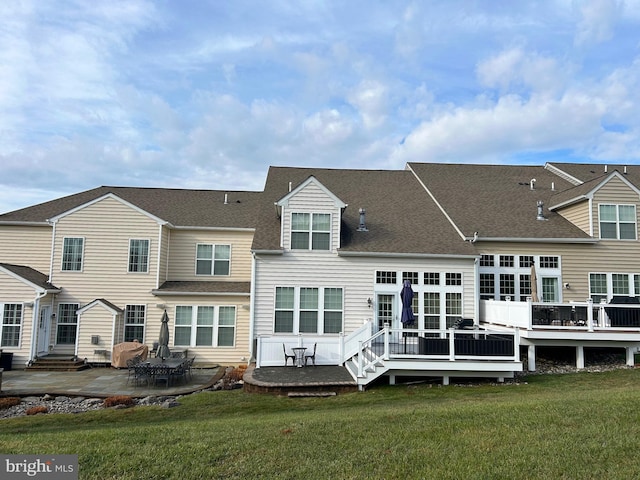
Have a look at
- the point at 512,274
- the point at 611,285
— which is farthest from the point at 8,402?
the point at 611,285

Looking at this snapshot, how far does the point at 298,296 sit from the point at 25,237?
1254cm

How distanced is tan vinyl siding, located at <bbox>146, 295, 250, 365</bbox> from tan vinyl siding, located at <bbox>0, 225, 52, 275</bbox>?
18.8 feet

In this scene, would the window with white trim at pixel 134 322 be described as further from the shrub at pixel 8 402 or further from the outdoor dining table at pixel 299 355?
the outdoor dining table at pixel 299 355

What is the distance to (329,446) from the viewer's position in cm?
654

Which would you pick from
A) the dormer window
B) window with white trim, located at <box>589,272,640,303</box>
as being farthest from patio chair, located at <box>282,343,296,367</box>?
window with white trim, located at <box>589,272,640,303</box>

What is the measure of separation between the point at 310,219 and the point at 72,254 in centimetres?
1004

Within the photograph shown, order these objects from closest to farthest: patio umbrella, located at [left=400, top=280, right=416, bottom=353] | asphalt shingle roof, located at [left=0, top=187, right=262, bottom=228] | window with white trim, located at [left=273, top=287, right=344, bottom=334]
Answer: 1. patio umbrella, located at [left=400, top=280, right=416, bottom=353]
2. window with white trim, located at [left=273, top=287, right=344, bottom=334]
3. asphalt shingle roof, located at [left=0, top=187, right=262, bottom=228]

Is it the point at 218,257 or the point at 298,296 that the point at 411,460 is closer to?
the point at 298,296

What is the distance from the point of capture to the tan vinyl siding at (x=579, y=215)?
61.3 feet

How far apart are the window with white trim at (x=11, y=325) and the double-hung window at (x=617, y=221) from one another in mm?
23244

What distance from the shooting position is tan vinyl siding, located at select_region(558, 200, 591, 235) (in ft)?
61.3

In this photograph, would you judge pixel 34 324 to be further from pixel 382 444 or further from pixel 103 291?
pixel 382 444

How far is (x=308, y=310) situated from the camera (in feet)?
56.0

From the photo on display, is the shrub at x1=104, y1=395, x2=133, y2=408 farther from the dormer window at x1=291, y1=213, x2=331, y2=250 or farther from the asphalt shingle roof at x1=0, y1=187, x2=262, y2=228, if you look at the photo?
the asphalt shingle roof at x1=0, y1=187, x2=262, y2=228
